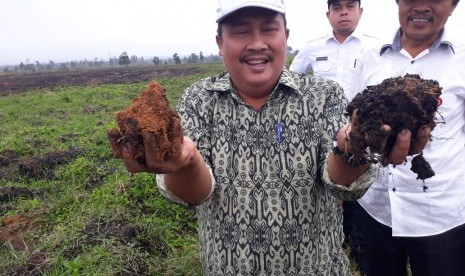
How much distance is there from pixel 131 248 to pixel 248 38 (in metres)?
2.57

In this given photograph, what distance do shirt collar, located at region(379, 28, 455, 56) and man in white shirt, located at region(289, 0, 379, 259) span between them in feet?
5.28

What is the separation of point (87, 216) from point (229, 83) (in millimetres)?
2976

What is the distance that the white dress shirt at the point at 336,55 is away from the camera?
4.11 metres

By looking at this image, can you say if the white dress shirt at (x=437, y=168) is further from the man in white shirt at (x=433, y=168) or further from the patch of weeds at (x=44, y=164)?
the patch of weeds at (x=44, y=164)

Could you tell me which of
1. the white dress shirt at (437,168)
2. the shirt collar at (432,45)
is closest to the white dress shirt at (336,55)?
the shirt collar at (432,45)

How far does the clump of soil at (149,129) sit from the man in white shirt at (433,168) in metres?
1.45

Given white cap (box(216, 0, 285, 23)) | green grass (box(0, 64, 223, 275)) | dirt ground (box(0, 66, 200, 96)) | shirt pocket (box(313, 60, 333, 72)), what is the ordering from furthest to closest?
dirt ground (box(0, 66, 200, 96)) < shirt pocket (box(313, 60, 333, 72)) < green grass (box(0, 64, 223, 275)) < white cap (box(216, 0, 285, 23))

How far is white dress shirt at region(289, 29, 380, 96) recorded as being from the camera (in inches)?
162

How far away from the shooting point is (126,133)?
131cm

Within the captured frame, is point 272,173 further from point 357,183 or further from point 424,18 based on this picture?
point 424,18

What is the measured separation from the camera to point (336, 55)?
4.23m

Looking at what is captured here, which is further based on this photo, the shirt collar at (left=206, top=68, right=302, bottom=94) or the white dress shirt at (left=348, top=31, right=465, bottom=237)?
the white dress shirt at (left=348, top=31, right=465, bottom=237)

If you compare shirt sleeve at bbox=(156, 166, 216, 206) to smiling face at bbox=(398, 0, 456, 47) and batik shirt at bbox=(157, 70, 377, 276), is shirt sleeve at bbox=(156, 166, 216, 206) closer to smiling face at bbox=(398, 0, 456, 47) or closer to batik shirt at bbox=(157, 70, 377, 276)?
batik shirt at bbox=(157, 70, 377, 276)

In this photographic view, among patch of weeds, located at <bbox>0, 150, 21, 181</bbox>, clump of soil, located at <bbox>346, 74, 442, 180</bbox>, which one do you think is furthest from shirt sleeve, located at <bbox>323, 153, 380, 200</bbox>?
patch of weeds, located at <bbox>0, 150, 21, 181</bbox>
